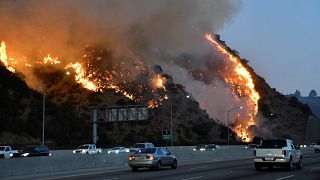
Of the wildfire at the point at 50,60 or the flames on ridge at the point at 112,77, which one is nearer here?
the flames on ridge at the point at 112,77

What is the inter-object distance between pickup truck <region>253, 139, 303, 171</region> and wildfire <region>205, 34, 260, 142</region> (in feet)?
290

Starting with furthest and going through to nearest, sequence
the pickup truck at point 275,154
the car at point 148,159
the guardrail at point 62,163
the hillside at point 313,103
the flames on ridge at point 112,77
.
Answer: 1. the hillside at point 313,103
2. the flames on ridge at point 112,77
3. the car at point 148,159
4. the pickup truck at point 275,154
5. the guardrail at point 62,163

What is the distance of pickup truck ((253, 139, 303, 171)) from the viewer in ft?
90.6

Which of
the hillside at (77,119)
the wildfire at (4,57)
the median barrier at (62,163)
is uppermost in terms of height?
the wildfire at (4,57)

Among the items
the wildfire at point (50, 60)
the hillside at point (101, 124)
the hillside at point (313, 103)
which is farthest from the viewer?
the hillside at point (313, 103)

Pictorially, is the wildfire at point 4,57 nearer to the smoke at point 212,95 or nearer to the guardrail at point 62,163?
the smoke at point 212,95

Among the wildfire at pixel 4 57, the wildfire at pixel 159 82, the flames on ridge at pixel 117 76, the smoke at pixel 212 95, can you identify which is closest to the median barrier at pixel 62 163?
the flames on ridge at pixel 117 76

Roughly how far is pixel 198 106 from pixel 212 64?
17432 mm

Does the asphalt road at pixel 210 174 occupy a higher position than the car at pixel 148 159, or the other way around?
the car at pixel 148 159

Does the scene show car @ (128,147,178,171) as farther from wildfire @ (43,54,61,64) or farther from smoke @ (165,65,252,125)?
smoke @ (165,65,252,125)

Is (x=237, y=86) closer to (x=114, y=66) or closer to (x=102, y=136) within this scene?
(x=114, y=66)

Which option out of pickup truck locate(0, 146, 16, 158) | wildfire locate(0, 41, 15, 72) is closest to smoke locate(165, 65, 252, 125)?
wildfire locate(0, 41, 15, 72)

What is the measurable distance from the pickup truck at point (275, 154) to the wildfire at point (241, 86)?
88.5m

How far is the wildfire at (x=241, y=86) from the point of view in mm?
119125
